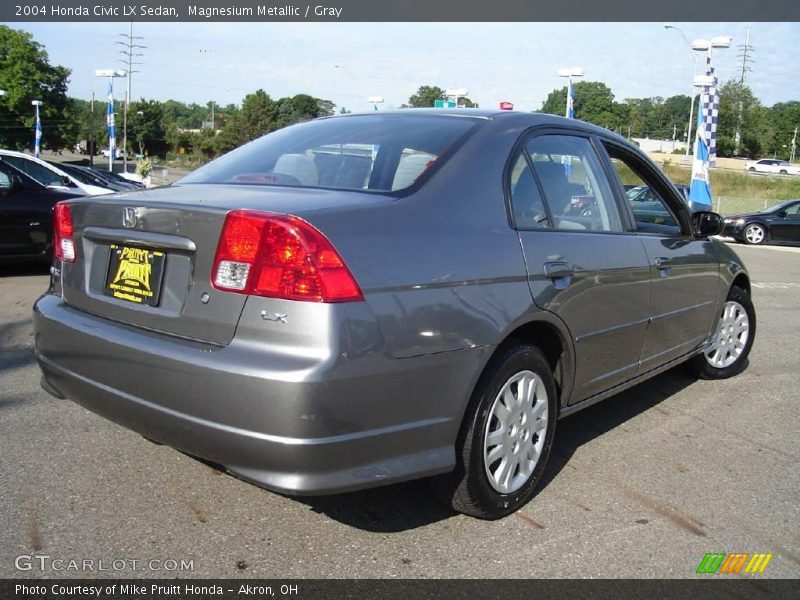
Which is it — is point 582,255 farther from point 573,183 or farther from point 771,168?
point 771,168

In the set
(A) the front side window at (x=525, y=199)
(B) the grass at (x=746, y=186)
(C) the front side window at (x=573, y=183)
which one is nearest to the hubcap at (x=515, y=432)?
(A) the front side window at (x=525, y=199)

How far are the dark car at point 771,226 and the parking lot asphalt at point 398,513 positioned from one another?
18499 millimetres

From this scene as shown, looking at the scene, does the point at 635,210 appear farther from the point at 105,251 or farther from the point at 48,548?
the point at 48,548

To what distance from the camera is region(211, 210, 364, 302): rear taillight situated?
2.37m

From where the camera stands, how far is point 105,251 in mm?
2939

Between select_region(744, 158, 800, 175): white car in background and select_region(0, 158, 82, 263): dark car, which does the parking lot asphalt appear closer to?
select_region(0, 158, 82, 263): dark car

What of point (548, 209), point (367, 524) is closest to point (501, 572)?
point (367, 524)

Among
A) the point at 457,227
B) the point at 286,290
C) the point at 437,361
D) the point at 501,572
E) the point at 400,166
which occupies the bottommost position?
the point at 501,572

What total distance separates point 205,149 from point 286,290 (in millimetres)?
86913

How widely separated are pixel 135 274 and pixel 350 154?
109 centimetres

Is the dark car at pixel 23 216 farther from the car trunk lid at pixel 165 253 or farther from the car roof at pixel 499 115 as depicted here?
the car trunk lid at pixel 165 253

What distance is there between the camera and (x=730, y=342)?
541 cm

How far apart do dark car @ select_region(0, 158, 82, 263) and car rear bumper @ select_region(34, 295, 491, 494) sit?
7041mm

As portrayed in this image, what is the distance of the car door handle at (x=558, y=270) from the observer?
3.17 meters
